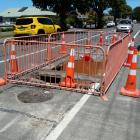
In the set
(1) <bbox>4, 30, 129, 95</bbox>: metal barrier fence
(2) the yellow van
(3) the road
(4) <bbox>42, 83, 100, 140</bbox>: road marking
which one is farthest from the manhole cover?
(2) the yellow van

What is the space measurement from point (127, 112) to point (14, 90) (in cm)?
295

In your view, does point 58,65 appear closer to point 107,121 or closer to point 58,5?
point 107,121

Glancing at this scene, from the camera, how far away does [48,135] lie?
4.80 m

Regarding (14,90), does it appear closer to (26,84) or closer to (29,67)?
(26,84)

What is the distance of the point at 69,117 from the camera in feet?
18.3

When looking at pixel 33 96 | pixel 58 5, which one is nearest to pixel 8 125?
A: pixel 33 96

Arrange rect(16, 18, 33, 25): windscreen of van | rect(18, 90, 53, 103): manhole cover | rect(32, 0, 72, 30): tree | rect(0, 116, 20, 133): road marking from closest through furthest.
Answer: rect(0, 116, 20, 133): road marking < rect(18, 90, 53, 103): manhole cover < rect(16, 18, 33, 25): windscreen of van < rect(32, 0, 72, 30): tree

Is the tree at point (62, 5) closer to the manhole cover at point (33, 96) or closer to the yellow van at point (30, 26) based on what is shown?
the yellow van at point (30, 26)

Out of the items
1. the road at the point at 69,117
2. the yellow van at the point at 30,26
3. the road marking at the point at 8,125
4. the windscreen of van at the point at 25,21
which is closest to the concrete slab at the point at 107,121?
the road at the point at 69,117

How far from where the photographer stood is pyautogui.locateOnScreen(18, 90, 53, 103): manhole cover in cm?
657

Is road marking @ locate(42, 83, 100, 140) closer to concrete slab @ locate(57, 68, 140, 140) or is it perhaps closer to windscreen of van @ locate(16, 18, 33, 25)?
concrete slab @ locate(57, 68, 140, 140)

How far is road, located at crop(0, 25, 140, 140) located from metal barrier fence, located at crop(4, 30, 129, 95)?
2.13 feet

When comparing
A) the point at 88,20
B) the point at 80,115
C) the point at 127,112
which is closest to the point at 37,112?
the point at 80,115

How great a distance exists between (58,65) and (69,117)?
16.6 ft
